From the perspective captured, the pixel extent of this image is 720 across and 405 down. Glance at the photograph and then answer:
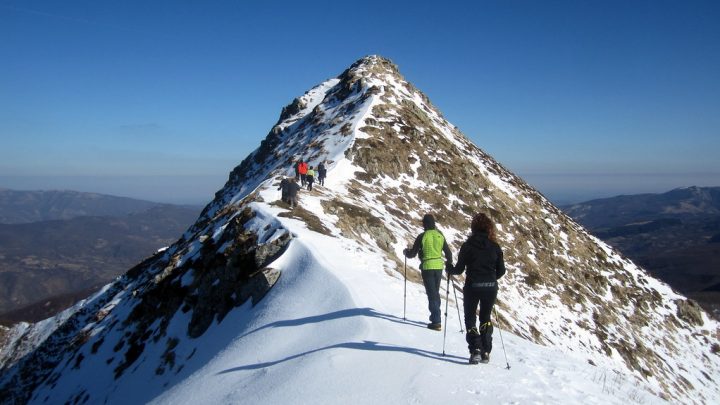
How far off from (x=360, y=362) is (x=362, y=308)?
8.69 ft

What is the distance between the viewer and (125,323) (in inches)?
914

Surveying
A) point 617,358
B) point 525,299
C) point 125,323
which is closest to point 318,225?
point 125,323

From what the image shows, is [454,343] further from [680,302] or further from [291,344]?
[680,302]

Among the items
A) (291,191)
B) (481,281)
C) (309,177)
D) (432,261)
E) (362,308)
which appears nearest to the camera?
(481,281)

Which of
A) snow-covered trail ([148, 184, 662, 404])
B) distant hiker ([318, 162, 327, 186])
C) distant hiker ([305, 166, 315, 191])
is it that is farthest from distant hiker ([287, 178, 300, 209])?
distant hiker ([318, 162, 327, 186])

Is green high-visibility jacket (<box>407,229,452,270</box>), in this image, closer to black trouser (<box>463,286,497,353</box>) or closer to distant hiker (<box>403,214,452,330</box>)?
distant hiker (<box>403,214,452,330</box>)

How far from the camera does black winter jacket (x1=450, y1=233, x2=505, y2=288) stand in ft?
27.5

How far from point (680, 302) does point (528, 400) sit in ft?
160

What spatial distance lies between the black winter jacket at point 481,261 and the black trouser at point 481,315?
0.14 meters

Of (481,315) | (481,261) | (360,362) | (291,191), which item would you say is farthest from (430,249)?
(291,191)

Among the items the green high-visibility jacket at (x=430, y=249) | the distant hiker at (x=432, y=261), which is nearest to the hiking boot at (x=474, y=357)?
the distant hiker at (x=432, y=261)

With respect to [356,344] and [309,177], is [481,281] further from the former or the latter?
[309,177]

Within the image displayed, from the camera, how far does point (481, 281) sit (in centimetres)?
838

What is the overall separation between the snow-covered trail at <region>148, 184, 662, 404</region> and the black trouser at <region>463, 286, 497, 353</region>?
0.49 m
